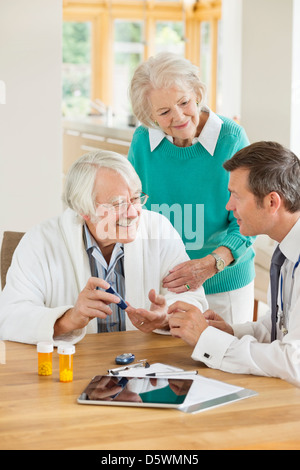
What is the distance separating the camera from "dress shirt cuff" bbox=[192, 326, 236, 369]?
1.86 metres

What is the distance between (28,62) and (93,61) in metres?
10.2

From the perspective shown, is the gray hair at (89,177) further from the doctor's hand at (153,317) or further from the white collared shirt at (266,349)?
the white collared shirt at (266,349)

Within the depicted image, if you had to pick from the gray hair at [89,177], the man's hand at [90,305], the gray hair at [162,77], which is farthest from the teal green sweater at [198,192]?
the man's hand at [90,305]

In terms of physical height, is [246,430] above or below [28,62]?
below

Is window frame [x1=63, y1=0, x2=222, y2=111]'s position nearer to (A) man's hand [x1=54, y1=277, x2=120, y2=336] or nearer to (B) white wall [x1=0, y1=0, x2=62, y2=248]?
(B) white wall [x1=0, y1=0, x2=62, y2=248]

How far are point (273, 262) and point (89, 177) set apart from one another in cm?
67

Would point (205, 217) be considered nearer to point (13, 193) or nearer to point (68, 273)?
point (68, 273)

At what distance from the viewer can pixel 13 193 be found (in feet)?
Result: 13.9

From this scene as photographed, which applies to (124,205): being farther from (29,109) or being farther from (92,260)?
(29,109)

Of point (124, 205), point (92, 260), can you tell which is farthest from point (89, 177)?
point (92, 260)

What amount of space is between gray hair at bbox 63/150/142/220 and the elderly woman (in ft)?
1.14

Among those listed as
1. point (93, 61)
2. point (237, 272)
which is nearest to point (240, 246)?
point (237, 272)

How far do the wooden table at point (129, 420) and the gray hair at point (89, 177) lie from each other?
0.61 meters

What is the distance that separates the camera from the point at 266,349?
5.98 feet
